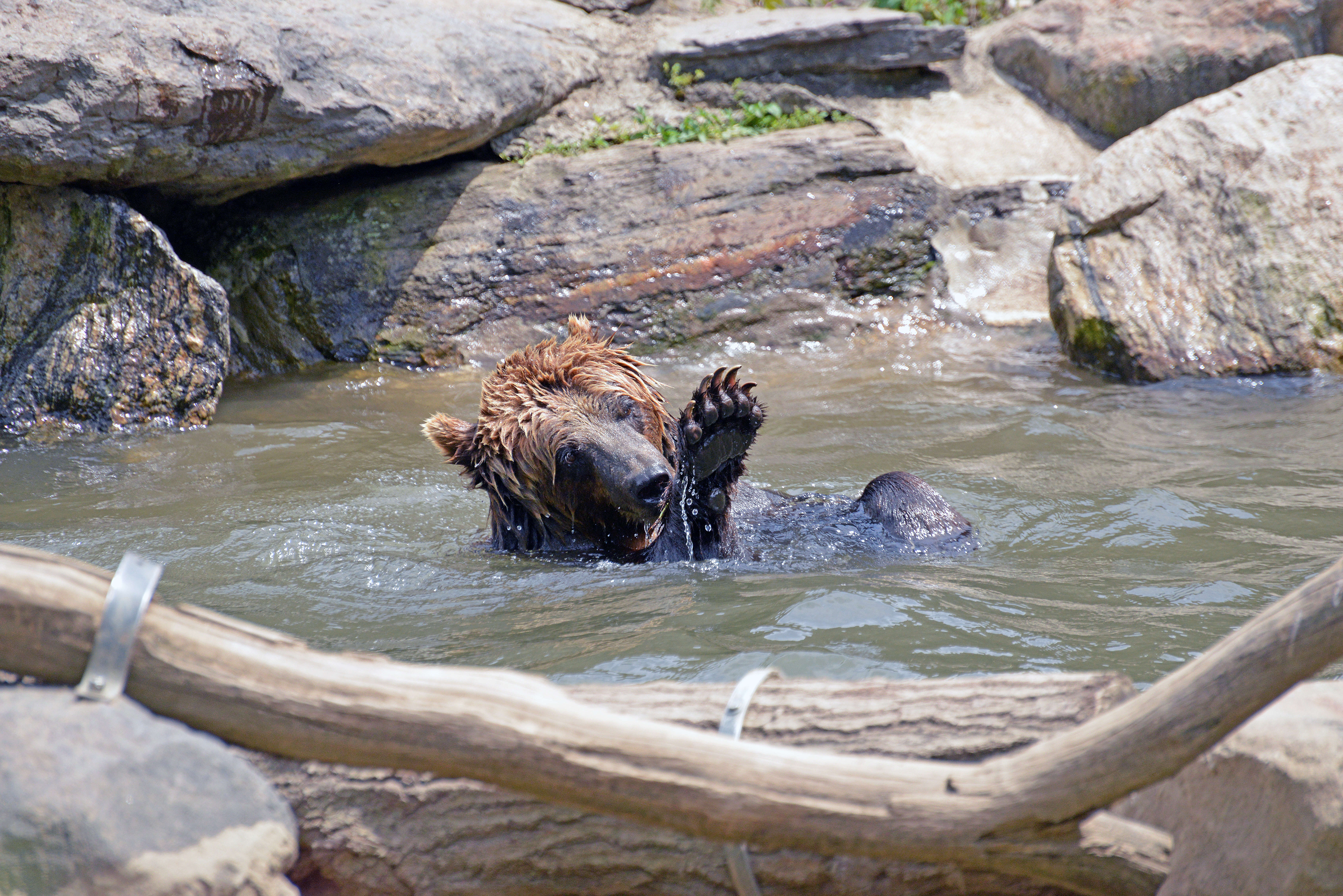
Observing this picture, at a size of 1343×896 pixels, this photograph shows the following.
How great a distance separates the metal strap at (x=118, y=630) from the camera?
6.13 feet

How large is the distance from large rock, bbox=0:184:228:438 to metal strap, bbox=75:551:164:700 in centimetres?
571

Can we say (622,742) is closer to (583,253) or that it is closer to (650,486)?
(650,486)

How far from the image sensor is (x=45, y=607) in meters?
1.87

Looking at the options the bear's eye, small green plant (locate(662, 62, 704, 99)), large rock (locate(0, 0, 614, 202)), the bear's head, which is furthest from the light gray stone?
the bear's eye

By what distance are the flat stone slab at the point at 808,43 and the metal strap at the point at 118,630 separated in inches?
355

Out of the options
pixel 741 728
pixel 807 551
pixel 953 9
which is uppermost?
pixel 953 9

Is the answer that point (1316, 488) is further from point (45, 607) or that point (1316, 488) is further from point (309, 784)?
point (45, 607)

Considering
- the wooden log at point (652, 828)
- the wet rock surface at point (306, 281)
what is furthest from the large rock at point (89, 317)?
the wooden log at point (652, 828)

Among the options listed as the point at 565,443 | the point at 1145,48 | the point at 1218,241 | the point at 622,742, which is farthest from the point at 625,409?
the point at 1145,48

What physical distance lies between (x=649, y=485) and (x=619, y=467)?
6.7 inches

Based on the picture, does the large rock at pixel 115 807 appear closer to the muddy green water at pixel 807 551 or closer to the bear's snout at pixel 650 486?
the muddy green water at pixel 807 551

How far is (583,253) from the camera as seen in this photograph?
28.3 ft

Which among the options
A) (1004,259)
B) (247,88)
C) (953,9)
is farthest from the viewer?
(953,9)

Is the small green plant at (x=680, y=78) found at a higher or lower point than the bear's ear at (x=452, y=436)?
higher
